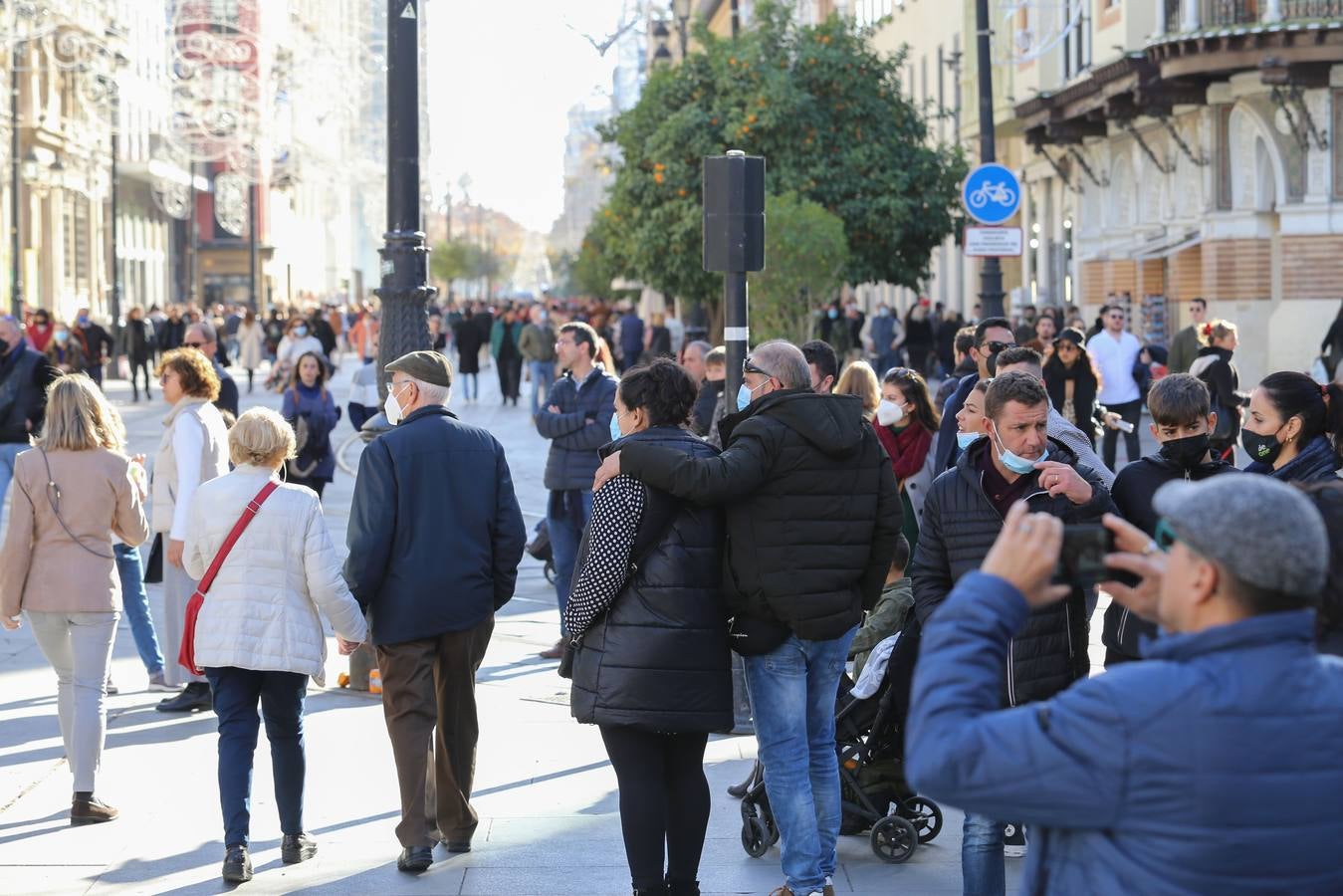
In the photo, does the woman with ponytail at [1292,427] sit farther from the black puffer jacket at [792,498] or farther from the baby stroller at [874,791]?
the baby stroller at [874,791]

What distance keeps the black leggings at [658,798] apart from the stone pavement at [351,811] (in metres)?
0.59

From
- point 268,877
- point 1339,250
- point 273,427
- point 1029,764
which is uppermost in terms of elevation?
point 1339,250

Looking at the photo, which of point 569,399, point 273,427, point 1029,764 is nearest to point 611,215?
point 569,399

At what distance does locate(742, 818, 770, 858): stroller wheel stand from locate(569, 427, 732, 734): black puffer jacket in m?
1.17

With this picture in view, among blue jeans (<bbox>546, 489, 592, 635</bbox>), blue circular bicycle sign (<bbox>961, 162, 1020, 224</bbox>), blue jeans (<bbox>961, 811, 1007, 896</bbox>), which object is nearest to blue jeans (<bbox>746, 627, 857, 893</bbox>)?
blue jeans (<bbox>961, 811, 1007, 896</bbox>)

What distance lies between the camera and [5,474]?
46.6ft

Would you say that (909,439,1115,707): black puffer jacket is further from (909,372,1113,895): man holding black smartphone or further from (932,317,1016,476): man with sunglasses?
(932,317,1016,476): man with sunglasses

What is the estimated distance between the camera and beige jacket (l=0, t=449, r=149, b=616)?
24.4 feet

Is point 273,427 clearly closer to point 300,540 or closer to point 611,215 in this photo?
point 300,540

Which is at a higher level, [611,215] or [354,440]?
[611,215]

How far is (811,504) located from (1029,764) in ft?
10.4

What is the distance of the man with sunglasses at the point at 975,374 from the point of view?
9.15 metres

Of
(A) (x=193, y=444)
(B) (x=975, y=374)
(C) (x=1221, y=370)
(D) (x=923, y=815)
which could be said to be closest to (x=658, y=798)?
(D) (x=923, y=815)

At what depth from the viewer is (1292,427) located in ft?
19.2
